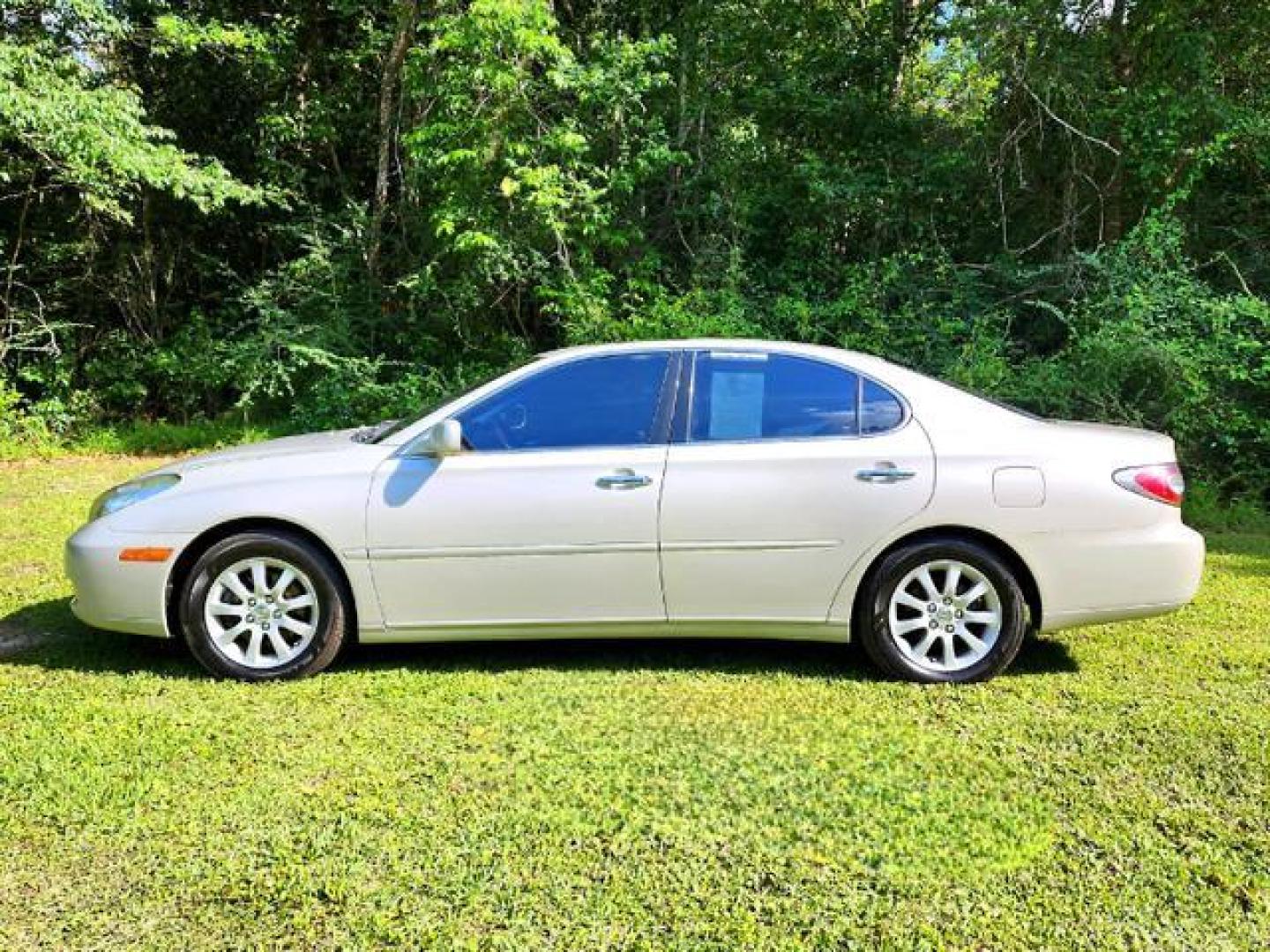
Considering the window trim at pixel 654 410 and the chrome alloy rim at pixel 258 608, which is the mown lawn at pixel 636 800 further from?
the window trim at pixel 654 410

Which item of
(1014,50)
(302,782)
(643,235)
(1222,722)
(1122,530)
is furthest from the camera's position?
(643,235)

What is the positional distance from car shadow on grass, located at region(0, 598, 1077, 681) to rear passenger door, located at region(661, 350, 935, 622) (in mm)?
367

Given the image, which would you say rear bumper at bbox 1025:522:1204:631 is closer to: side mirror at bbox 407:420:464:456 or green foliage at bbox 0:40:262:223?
side mirror at bbox 407:420:464:456

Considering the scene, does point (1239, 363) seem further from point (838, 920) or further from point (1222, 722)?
point (838, 920)

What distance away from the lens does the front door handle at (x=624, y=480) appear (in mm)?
4121

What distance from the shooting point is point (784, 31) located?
39.2 ft

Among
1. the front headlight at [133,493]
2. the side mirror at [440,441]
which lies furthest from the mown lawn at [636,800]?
the side mirror at [440,441]

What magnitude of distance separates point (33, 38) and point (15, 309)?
355 cm

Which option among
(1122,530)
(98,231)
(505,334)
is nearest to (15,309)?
(98,231)

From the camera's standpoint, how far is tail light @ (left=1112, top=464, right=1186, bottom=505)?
13.5 ft

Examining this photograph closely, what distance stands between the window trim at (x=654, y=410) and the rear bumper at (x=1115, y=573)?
1.61m

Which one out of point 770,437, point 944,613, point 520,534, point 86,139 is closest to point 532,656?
point 520,534

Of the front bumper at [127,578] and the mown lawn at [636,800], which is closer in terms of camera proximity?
the mown lawn at [636,800]

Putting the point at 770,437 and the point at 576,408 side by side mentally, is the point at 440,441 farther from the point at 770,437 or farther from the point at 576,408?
the point at 770,437
